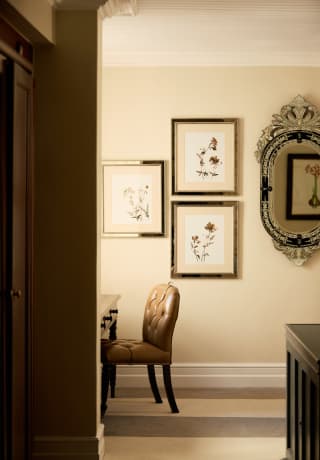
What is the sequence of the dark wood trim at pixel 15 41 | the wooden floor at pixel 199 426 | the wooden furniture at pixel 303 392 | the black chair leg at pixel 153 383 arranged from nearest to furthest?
the wooden furniture at pixel 303 392 < the dark wood trim at pixel 15 41 < the wooden floor at pixel 199 426 < the black chair leg at pixel 153 383

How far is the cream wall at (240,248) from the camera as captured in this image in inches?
217

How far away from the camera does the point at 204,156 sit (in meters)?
5.51

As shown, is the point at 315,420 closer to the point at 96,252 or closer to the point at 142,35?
the point at 96,252

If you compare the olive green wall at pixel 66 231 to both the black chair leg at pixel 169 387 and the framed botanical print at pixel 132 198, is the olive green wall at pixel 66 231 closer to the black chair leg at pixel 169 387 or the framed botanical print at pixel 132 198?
the black chair leg at pixel 169 387

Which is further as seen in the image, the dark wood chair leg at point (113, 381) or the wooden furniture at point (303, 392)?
the dark wood chair leg at point (113, 381)

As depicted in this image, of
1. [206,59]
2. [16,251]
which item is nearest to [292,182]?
[206,59]

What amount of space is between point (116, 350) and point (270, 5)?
2.37m

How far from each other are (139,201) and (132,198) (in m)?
0.06

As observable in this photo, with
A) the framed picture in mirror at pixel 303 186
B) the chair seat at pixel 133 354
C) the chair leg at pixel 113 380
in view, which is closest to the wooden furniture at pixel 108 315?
the chair seat at pixel 133 354

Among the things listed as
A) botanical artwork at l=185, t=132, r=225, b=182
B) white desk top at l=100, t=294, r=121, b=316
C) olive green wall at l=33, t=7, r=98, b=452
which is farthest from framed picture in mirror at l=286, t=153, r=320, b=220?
olive green wall at l=33, t=7, r=98, b=452

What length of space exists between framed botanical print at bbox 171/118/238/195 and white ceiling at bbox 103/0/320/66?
0.49 m

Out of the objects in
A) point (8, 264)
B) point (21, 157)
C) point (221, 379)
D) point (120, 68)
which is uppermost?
point (120, 68)

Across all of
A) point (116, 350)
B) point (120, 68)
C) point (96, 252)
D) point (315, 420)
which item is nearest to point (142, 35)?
point (120, 68)

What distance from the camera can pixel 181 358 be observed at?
18.3 feet
